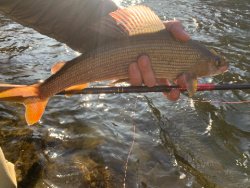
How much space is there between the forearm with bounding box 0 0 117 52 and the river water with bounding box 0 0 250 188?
174 cm

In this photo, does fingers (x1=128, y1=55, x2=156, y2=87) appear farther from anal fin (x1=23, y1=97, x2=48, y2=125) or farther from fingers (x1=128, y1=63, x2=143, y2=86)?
anal fin (x1=23, y1=97, x2=48, y2=125)

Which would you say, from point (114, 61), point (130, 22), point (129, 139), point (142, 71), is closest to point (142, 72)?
point (142, 71)

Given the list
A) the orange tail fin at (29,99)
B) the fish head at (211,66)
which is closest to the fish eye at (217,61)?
the fish head at (211,66)

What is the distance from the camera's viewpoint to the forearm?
3.42 metres

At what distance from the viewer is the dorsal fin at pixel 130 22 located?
312cm

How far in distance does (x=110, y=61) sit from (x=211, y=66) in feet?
3.85

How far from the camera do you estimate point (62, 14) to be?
11.5ft

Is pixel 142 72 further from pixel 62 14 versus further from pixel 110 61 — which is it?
pixel 62 14

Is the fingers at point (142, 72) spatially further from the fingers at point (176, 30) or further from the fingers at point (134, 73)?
the fingers at point (176, 30)

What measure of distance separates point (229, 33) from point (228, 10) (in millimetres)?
2682

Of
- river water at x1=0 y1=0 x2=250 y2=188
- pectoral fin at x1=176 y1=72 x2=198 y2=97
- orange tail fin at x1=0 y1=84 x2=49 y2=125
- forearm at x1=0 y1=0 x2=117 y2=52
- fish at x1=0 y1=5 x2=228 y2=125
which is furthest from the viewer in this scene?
river water at x1=0 y1=0 x2=250 y2=188

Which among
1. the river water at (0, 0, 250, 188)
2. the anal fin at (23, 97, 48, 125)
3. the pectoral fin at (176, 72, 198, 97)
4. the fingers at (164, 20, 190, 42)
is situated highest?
the fingers at (164, 20, 190, 42)

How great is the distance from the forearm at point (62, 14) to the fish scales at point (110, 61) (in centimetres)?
32

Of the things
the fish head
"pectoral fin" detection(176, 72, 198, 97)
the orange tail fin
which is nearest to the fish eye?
the fish head
